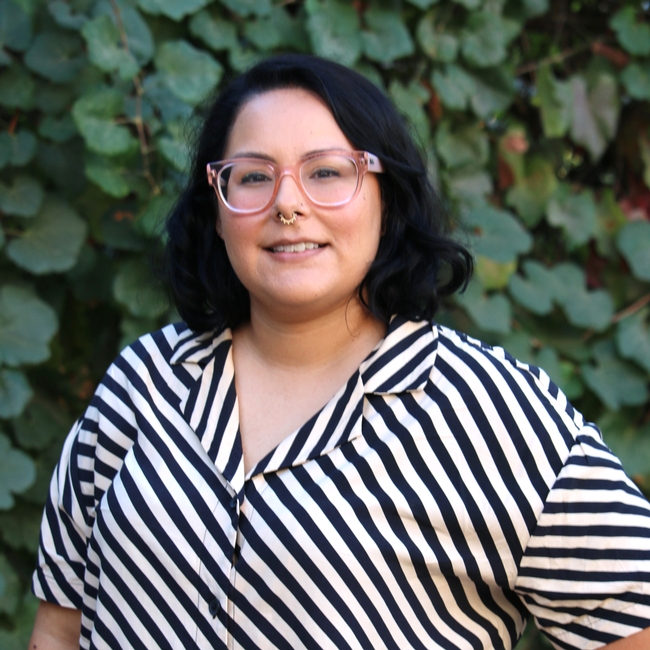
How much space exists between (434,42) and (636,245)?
0.84m

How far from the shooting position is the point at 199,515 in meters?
1.13

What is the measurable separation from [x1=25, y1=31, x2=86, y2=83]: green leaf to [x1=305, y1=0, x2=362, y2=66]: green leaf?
22.3 inches

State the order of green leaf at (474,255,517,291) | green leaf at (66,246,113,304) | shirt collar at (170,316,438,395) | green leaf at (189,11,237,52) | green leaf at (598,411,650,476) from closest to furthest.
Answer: shirt collar at (170,316,438,395) → green leaf at (189,11,237,52) → green leaf at (66,246,113,304) → green leaf at (474,255,517,291) → green leaf at (598,411,650,476)

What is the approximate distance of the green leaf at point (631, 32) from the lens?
2291 mm

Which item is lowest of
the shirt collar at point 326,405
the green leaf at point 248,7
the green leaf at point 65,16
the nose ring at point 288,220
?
the shirt collar at point 326,405

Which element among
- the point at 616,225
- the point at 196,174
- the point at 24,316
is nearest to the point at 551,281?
the point at 616,225

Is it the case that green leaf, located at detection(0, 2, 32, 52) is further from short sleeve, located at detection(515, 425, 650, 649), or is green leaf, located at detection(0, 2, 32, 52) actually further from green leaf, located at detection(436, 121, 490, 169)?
short sleeve, located at detection(515, 425, 650, 649)

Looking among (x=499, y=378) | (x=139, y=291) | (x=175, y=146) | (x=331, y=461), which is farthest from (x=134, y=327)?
(x=499, y=378)

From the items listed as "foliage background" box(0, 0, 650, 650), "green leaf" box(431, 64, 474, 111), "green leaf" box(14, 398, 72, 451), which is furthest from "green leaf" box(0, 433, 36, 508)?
"green leaf" box(431, 64, 474, 111)

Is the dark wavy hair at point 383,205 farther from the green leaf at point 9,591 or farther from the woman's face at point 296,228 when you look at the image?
the green leaf at point 9,591

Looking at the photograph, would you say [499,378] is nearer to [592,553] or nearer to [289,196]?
[592,553]

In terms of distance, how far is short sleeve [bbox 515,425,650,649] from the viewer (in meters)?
1.03

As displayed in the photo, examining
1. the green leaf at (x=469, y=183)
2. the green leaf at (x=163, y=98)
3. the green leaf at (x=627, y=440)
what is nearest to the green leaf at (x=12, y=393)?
the green leaf at (x=163, y=98)

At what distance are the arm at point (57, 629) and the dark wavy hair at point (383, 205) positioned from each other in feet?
1.75
